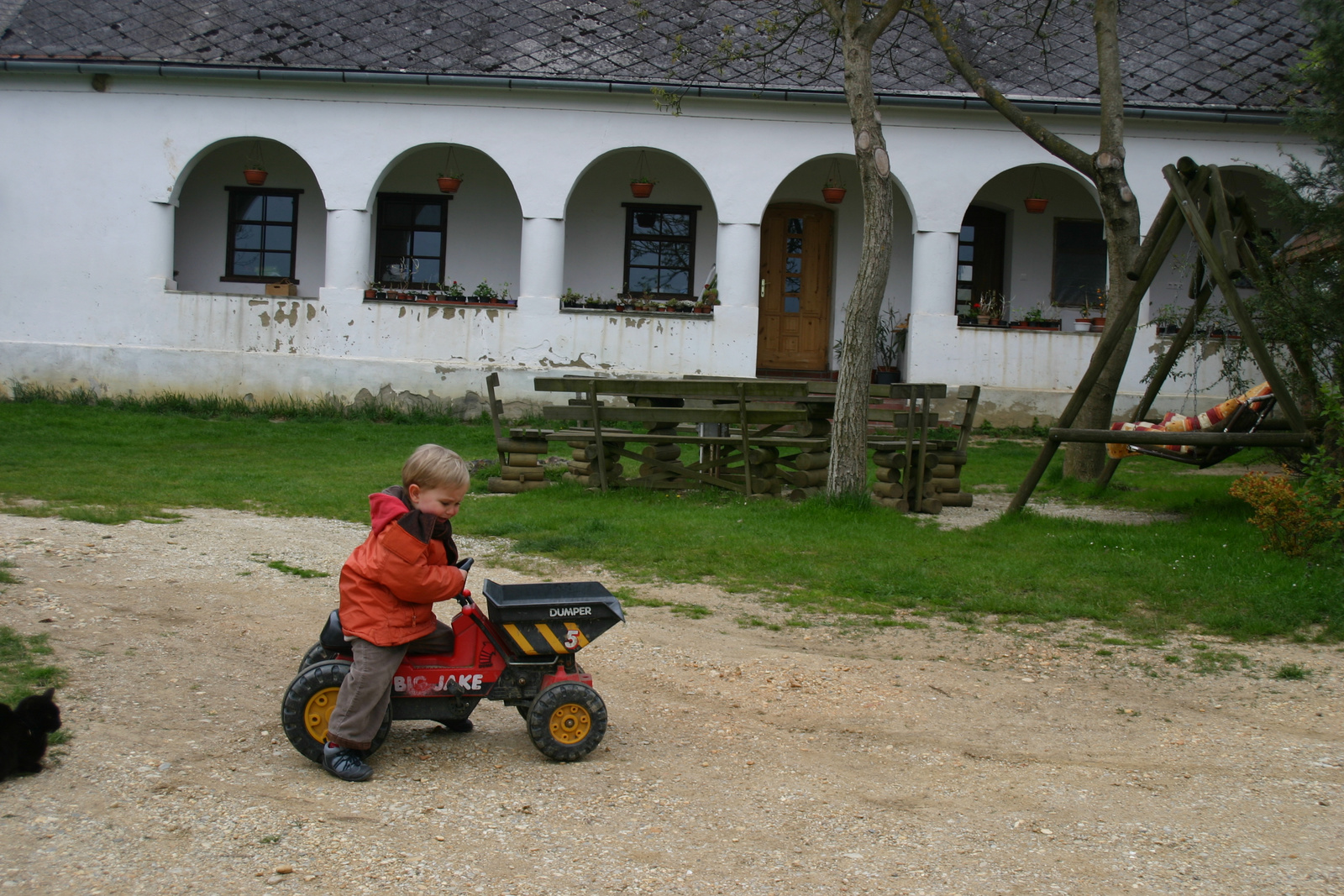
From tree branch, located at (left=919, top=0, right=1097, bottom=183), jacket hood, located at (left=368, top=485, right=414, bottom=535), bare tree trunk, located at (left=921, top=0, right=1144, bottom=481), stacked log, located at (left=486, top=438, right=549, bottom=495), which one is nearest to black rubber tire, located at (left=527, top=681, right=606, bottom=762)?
jacket hood, located at (left=368, top=485, right=414, bottom=535)

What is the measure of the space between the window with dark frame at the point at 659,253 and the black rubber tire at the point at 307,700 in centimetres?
1471

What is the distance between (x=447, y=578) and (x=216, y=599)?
2.72m

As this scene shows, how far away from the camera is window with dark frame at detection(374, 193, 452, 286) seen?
18.1 m

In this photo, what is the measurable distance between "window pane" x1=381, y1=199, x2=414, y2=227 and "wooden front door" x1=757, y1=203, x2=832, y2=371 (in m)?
5.67

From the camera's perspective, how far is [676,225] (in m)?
18.1

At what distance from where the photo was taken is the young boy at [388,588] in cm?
362

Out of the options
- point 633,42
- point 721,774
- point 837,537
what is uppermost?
point 633,42

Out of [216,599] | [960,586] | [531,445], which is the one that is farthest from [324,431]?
[960,586]

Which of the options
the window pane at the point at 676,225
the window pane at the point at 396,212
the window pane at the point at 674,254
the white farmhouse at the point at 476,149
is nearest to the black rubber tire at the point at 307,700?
the white farmhouse at the point at 476,149

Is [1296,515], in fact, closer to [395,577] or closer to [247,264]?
[395,577]

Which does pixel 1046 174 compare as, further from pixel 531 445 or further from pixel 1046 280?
pixel 531 445

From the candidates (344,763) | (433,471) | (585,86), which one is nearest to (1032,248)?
(585,86)

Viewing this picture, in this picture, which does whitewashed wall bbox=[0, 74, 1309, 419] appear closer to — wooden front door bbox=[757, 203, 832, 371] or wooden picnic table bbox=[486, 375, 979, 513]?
wooden front door bbox=[757, 203, 832, 371]

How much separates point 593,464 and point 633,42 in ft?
29.1
